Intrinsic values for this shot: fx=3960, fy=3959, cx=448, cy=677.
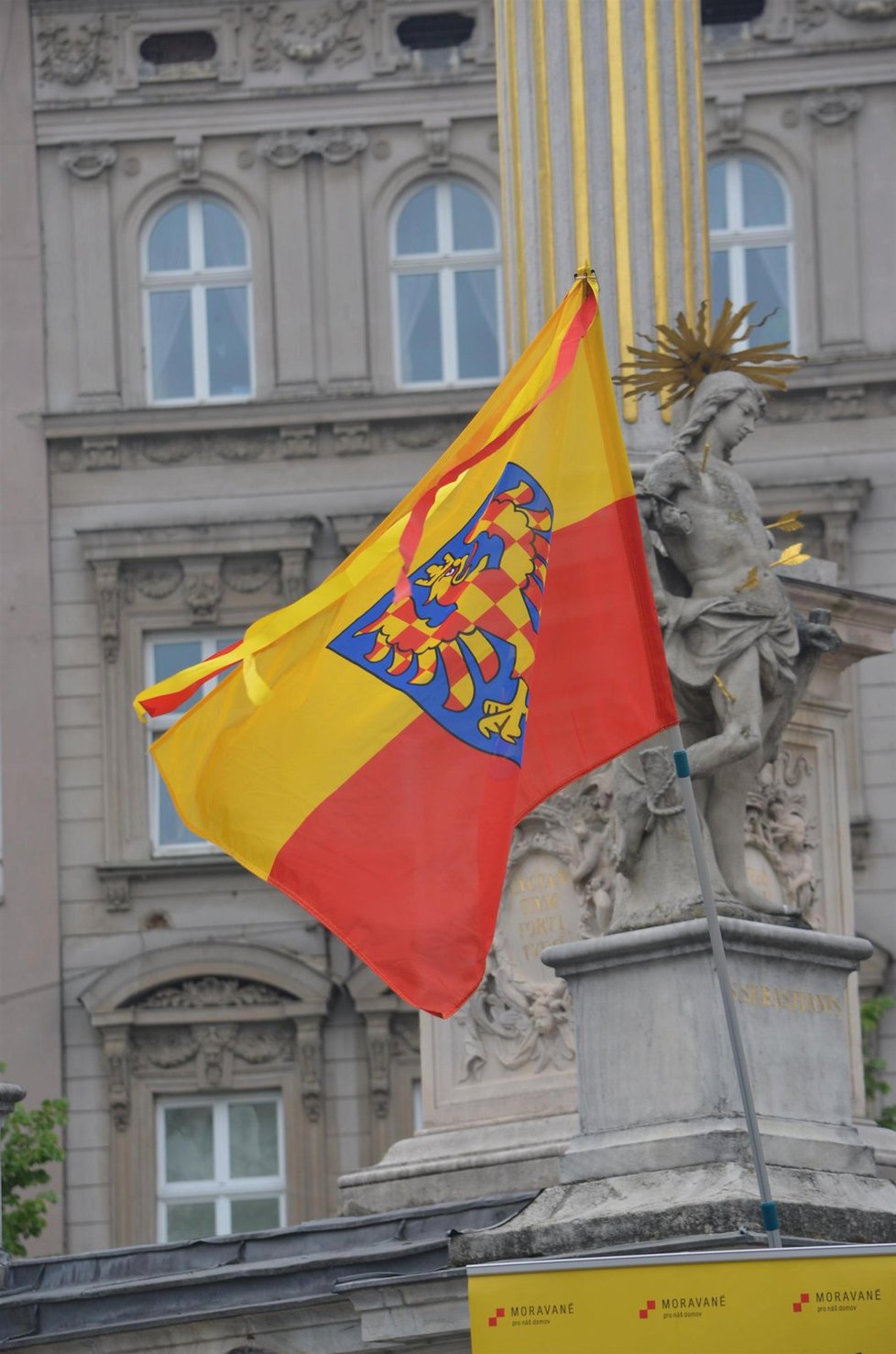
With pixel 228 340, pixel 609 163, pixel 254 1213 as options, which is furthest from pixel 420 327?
pixel 609 163

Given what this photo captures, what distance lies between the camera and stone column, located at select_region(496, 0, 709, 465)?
850 inches

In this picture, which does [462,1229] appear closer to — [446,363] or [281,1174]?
[281,1174]

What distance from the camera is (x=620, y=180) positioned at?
21703mm

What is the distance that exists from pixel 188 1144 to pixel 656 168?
55.5 ft

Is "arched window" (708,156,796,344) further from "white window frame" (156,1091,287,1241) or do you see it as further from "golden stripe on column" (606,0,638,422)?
"golden stripe on column" (606,0,638,422)

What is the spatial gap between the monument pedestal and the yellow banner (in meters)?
1.37

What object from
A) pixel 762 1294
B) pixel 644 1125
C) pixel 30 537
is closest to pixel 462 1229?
pixel 644 1125

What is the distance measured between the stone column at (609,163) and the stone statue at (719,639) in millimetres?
3454

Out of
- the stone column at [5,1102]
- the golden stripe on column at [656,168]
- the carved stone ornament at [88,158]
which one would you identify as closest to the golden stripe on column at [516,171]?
the golden stripe on column at [656,168]

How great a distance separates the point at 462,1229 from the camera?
58.1ft

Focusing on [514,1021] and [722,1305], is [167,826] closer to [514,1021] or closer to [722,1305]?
[514,1021]

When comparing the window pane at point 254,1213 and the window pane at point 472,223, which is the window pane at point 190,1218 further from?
the window pane at point 472,223

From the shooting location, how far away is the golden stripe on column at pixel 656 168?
2155cm

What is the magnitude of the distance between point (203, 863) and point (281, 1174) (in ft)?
9.76
